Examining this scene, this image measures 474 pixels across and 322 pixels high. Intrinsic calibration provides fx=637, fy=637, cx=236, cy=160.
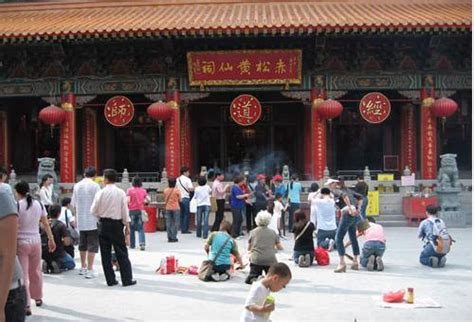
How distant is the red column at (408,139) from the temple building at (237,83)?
38mm

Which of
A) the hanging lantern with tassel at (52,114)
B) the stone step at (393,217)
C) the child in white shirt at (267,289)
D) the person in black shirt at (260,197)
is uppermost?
the hanging lantern with tassel at (52,114)

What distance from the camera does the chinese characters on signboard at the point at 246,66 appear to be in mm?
16938

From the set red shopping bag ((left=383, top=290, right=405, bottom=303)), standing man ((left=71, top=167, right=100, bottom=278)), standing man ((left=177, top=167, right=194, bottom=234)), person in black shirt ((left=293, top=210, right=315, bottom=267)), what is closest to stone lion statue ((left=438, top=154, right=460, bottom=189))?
standing man ((left=177, top=167, right=194, bottom=234))

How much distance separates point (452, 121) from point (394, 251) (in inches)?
343

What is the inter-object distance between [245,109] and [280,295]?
29.7ft

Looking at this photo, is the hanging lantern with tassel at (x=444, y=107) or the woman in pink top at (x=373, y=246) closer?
the woman in pink top at (x=373, y=246)

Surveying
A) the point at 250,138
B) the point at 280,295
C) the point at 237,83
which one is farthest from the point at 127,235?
the point at 250,138

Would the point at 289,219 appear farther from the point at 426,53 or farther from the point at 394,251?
the point at 426,53

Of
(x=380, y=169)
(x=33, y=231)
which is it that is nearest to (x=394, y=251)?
(x=33, y=231)

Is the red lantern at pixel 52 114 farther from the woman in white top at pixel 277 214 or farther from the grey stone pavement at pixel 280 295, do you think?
the grey stone pavement at pixel 280 295

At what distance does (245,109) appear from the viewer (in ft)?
54.3

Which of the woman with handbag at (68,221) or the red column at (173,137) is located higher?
the red column at (173,137)

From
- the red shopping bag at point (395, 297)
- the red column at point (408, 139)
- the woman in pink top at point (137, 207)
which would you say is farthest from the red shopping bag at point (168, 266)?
the red column at point (408, 139)

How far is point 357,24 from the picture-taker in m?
15.5
